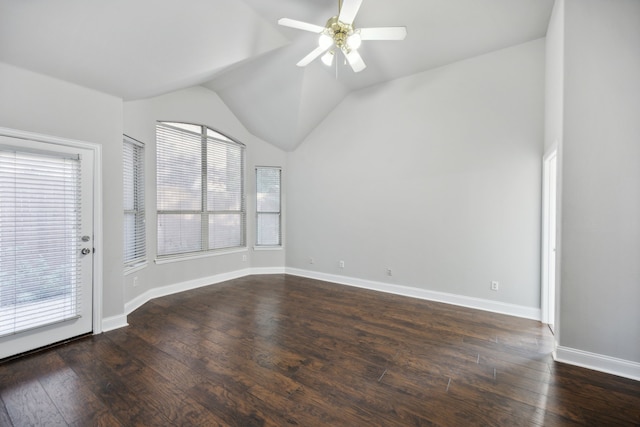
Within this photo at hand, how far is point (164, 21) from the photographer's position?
2.48 m

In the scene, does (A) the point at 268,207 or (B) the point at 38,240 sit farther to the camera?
(A) the point at 268,207

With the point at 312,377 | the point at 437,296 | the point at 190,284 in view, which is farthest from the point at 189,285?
the point at 437,296

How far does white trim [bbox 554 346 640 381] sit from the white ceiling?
3.33 meters

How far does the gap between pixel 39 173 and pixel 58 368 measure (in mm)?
1712

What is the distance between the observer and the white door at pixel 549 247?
319cm

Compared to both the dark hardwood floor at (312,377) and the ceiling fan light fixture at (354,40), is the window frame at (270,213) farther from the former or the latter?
the ceiling fan light fixture at (354,40)

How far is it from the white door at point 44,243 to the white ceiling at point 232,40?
32.5 inches

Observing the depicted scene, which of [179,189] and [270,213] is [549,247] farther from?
[179,189]

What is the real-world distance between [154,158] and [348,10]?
3337 mm

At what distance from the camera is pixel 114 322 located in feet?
9.99

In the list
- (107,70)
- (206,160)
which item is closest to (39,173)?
(107,70)

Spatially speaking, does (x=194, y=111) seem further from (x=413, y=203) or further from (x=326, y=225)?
(x=413, y=203)

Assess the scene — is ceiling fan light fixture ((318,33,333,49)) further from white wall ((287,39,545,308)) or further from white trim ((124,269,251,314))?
white trim ((124,269,251,314))

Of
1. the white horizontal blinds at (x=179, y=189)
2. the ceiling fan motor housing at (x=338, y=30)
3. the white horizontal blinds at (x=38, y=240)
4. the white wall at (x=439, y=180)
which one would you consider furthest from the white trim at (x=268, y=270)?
the ceiling fan motor housing at (x=338, y=30)
